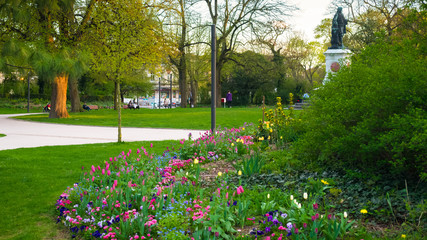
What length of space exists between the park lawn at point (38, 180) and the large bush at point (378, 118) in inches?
137

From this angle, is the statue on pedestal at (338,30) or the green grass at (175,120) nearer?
the green grass at (175,120)

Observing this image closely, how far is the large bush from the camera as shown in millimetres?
4070

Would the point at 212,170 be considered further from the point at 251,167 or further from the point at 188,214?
the point at 188,214

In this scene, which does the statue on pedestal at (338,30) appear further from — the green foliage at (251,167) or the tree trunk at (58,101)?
the green foliage at (251,167)

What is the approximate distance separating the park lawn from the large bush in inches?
137

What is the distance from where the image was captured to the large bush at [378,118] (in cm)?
407

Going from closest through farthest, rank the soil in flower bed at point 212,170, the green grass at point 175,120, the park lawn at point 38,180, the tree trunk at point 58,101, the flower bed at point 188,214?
the flower bed at point 188,214, the park lawn at point 38,180, the soil in flower bed at point 212,170, the green grass at point 175,120, the tree trunk at point 58,101

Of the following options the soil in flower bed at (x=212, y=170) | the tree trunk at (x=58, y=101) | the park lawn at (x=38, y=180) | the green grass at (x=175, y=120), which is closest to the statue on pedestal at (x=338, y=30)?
the green grass at (x=175, y=120)

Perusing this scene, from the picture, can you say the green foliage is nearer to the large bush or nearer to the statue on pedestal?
the large bush

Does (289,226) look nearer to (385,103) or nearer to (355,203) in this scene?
(355,203)

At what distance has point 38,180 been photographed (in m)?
6.62

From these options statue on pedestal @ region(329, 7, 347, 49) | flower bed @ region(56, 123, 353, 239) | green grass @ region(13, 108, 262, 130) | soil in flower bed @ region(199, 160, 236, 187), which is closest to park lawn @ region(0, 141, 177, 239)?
flower bed @ region(56, 123, 353, 239)

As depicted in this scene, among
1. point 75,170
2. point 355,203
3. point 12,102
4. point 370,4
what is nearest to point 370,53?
point 355,203

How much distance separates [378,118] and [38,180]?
214 inches
